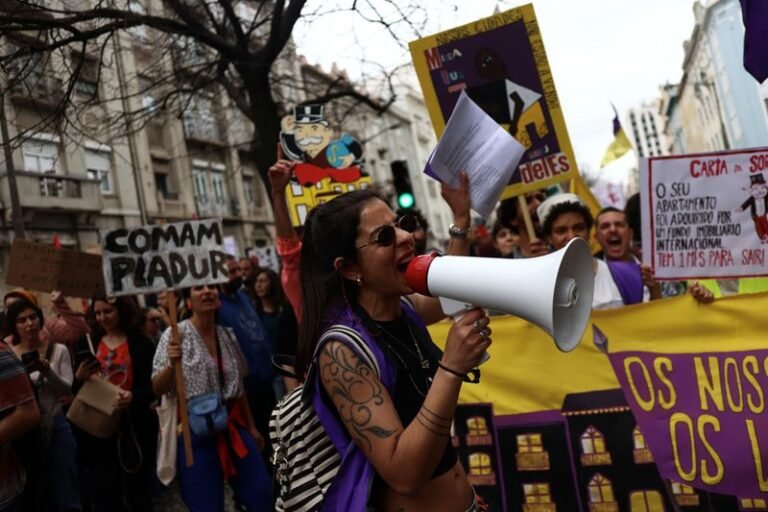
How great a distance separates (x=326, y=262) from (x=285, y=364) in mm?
369

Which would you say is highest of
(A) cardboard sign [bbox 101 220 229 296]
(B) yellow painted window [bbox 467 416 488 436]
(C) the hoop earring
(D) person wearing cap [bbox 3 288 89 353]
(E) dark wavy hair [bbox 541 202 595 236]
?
(A) cardboard sign [bbox 101 220 229 296]

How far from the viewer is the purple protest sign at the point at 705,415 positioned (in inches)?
114

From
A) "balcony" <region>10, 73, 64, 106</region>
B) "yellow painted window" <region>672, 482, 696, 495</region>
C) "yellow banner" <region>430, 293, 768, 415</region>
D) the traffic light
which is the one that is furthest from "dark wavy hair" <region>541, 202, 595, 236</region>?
the traffic light

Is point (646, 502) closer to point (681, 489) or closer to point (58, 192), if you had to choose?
point (681, 489)

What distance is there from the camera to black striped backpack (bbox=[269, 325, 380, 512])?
1.84 meters

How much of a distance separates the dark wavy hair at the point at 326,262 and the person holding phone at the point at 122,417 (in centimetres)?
336

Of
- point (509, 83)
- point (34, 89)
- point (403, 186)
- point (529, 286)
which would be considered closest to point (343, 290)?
point (529, 286)

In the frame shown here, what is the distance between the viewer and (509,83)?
12.7 feet

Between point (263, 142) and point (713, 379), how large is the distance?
21.0 feet

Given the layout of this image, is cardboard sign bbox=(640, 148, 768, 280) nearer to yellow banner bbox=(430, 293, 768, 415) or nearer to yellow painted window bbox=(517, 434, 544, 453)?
yellow banner bbox=(430, 293, 768, 415)

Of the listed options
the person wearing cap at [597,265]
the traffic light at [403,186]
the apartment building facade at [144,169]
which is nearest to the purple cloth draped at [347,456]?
the person wearing cap at [597,265]

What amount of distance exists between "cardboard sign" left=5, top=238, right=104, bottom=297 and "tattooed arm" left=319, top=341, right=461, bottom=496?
3.83 m

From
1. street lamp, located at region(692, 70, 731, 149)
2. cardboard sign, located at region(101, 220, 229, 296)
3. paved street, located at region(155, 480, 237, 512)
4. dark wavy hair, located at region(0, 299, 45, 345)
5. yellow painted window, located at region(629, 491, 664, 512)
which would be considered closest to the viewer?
yellow painted window, located at region(629, 491, 664, 512)

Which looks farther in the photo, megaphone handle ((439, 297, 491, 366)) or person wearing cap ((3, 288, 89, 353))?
person wearing cap ((3, 288, 89, 353))
